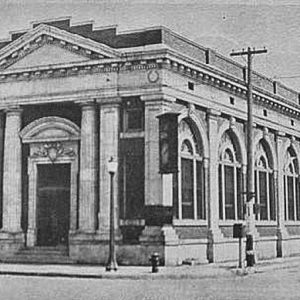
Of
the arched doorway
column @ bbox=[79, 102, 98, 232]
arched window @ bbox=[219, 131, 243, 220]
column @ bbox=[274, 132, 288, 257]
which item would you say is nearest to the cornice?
column @ bbox=[79, 102, 98, 232]

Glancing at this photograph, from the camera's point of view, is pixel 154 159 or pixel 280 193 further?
pixel 280 193

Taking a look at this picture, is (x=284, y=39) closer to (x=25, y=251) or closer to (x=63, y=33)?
(x=63, y=33)

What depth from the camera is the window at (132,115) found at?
28078 mm

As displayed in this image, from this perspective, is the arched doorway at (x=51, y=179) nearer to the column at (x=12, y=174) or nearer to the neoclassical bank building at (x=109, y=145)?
the neoclassical bank building at (x=109, y=145)

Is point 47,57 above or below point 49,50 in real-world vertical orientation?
below

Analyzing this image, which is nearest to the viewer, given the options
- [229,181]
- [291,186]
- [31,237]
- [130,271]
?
[130,271]

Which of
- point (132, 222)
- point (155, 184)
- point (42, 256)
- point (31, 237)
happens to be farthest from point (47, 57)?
point (42, 256)

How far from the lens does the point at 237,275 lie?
2369cm

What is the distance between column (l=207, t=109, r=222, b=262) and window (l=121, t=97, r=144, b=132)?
151 inches

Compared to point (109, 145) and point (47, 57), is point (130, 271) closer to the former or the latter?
point (109, 145)

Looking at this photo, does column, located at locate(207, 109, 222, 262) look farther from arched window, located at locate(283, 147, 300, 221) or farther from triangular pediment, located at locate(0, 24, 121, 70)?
arched window, located at locate(283, 147, 300, 221)

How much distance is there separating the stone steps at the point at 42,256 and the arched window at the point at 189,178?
4.55m

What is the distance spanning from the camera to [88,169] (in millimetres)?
28438

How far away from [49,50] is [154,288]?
13.7 meters
